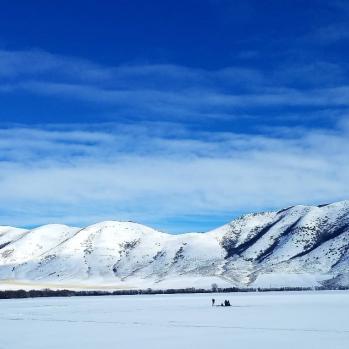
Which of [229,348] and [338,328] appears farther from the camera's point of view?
[338,328]

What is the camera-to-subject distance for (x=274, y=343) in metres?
39.8

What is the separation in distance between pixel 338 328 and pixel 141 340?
16.7 meters

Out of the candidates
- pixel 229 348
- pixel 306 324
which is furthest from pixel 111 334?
pixel 306 324

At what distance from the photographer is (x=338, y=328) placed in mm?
49469

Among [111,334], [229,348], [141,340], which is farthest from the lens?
[111,334]

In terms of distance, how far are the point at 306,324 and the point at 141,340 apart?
59.5 feet

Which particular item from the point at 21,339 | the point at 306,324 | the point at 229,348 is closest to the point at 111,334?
the point at 21,339

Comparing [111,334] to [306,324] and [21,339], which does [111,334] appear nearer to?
[21,339]

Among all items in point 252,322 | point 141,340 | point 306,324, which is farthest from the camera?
point 252,322

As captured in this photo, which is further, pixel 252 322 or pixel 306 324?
pixel 252 322

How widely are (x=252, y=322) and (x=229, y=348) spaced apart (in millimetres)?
22545

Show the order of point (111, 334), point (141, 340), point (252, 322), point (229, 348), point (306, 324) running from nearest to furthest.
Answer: point (229, 348), point (141, 340), point (111, 334), point (306, 324), point (252, 322)

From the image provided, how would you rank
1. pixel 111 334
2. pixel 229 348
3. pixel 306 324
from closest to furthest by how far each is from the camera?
pixel 229 348 → pixel 111 334 → pixel 306 324

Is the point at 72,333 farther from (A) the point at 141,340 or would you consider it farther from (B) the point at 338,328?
(B) the point at 338,328
